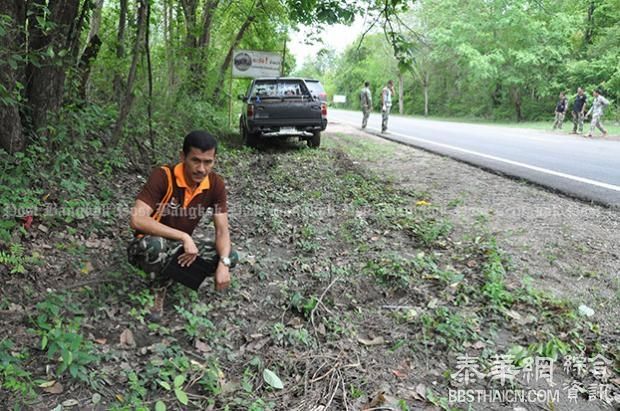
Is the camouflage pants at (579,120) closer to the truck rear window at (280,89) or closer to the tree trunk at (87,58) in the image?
the truck rear window at (280,89)

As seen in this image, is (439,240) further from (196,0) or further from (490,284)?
(196,0)

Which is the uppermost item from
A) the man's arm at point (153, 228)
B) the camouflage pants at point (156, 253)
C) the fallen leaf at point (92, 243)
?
the man's arm at point (153, 228)

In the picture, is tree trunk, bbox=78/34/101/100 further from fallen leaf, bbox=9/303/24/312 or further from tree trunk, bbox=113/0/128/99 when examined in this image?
fallen leaf, bbox=9/303/24/312

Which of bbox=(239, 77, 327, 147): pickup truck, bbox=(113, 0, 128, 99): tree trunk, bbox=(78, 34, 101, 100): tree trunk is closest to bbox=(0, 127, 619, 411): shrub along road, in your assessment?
bbox=(78, 34, 101, 100): tree trunk

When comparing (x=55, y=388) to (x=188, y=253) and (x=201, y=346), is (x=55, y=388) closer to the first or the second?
(x=201, y=346)

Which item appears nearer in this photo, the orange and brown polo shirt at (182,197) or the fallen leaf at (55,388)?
the fallen leaf at (55,388)

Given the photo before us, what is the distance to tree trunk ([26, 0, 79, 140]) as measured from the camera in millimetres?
4758

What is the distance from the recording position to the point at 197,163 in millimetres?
3227

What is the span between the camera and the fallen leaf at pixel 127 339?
3.04 meters

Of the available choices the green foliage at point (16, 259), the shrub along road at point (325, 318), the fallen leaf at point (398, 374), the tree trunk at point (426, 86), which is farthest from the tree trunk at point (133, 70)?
the tree trunk at point (426, 86)

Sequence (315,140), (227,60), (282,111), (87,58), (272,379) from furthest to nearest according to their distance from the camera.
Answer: (227,60) < (315,140) < (282,111) < (87,58) < (272,379)

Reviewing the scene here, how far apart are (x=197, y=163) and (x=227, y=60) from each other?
12.0m

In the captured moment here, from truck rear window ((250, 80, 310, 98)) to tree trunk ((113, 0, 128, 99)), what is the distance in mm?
3524

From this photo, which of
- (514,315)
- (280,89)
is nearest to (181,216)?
(514,315)
